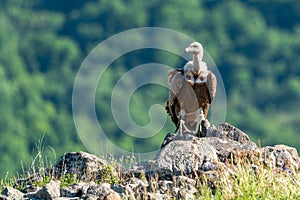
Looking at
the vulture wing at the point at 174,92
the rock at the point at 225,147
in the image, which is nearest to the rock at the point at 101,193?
the rock at the point at 225,147

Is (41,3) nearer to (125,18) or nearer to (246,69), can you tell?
(125,18)

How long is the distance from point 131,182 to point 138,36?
4064 inches

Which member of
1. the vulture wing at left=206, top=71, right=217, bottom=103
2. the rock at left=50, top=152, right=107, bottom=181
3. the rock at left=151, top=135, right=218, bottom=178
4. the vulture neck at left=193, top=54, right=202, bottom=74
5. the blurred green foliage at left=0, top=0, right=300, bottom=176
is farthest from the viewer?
the blurred green foliage at left=0, top=0, right=300, bottom=176

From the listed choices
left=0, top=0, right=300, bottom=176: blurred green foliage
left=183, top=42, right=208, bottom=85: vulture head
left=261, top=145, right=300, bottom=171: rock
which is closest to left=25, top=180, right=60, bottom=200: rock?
left=261, top=145, right=300, bottom=171: rock

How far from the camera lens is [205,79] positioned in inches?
800

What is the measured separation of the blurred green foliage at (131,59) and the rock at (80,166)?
237ft

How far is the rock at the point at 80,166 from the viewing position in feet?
51.7

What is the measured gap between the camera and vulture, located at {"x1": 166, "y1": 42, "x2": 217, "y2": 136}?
66.3ft

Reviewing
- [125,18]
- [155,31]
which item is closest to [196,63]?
[155,31]

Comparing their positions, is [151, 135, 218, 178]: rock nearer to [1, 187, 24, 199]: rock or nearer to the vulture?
[1, 187, 24, 199]: rock

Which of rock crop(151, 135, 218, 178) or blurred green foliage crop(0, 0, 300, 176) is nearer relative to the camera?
rock crop(151, 135, 218, 178)

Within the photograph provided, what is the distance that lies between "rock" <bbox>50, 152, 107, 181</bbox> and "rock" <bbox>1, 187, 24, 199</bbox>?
4.66ft

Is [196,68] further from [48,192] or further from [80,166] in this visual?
[48,192]

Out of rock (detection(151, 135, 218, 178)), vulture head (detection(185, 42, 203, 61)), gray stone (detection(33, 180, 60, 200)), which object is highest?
vulture head (detection(185, 42, 203, 61))
